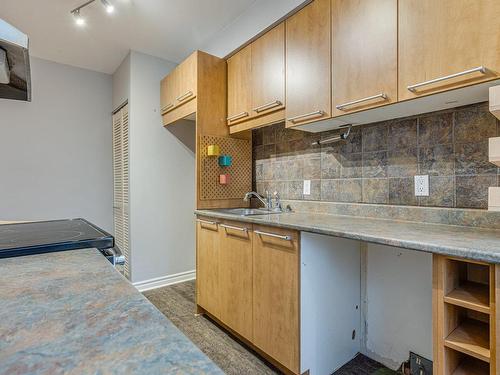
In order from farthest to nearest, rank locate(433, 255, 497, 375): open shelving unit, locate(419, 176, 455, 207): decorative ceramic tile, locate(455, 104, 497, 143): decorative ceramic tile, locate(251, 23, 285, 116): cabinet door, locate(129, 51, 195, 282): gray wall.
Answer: locate(129, 51, 195, 282): gray wall < locate(251, 23, 285, 116): cabinet door < locate(419, 176, 455, 207): decorative ceramic tile < locate(455, 104, 497, 143): decorative ceramic tile < locate(433, 255, 497, 375): open shelving unit

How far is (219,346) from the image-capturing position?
6.27 ft

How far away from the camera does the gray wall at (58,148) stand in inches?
118

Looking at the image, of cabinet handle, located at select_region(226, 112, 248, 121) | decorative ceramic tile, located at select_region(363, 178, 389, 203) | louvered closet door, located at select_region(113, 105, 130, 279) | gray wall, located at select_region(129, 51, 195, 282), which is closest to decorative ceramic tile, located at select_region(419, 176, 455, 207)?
decorative ceramic tile, located at select_region(363, 178, 389, 203)

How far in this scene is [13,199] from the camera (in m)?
2.98

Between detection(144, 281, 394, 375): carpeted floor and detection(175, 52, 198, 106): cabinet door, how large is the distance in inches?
73.2

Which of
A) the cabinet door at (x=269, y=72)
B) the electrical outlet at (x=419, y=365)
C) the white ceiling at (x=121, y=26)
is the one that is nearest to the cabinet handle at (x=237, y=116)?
the cabinet door at (x=269, y=72)

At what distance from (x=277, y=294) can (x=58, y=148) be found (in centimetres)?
304

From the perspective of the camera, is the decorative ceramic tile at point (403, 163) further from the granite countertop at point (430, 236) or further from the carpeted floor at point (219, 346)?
the carpeted floor at point (219, 346)

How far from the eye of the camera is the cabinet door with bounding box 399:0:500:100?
3.59ft

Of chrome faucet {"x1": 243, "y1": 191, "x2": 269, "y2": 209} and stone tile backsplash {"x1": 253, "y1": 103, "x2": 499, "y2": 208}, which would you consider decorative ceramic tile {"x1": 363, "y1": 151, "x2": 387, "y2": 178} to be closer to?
stone tile backsplash {"x1": 253, "y1": 103, "x2": 499, "y2": 208}

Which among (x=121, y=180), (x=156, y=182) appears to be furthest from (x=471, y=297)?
(x=121, y=180)

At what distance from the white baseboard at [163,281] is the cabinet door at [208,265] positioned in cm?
87

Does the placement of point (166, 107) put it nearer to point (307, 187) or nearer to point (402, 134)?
point (307, 187)

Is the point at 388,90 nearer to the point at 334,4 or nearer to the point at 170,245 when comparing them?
the point at 334,4
